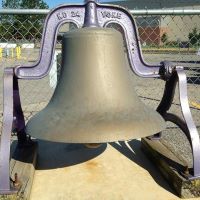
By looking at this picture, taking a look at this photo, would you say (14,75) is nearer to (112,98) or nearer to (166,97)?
(112,98)

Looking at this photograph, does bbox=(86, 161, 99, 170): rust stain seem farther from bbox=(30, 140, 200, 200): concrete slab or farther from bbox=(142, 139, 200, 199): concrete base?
bbox=(142, 139, 200, 199): concrete base

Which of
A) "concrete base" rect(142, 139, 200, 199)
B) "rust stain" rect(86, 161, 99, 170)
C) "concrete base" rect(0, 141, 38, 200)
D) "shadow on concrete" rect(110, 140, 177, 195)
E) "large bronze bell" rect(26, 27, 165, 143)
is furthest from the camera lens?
"rust stain" rect(86, 161, 99, 170)

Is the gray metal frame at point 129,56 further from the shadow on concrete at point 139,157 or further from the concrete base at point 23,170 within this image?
the shadow on concrete at point 139,157

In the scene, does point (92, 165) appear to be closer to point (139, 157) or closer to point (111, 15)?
point (139, 157)

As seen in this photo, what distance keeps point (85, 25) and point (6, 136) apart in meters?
0.82

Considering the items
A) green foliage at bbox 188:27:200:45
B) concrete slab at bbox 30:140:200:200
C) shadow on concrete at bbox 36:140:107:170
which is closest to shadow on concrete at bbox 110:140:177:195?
concrete slab at bbox 30:140:200:200

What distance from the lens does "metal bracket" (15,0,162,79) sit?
266 centimetres

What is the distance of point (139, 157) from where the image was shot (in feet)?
10.8

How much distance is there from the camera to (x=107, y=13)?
2725mm

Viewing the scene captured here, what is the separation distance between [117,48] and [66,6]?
476 millimetres

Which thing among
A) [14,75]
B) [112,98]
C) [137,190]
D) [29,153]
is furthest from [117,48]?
[29,153]

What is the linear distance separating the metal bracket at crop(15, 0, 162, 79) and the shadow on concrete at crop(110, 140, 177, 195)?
0.70 meters

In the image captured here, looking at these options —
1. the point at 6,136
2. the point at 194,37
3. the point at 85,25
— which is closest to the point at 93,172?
the point at 6,136

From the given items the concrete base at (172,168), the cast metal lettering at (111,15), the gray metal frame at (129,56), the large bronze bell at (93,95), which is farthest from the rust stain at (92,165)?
the cast metal lettering at (111,15)
